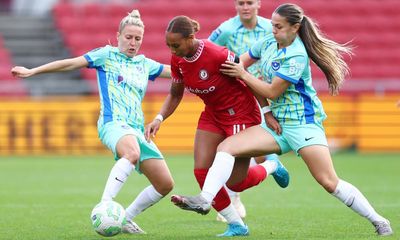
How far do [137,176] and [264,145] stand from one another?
24.9 feet

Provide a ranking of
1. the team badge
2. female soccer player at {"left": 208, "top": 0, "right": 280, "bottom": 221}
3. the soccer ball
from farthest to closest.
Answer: female soccer player at {"left": 208, "top": 0, "right": 280, "bottom": 221}, the team badge, the soccer ball

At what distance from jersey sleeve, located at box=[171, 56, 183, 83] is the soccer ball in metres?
1.34

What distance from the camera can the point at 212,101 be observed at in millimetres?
7426

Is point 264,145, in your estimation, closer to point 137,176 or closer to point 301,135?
point 301,135

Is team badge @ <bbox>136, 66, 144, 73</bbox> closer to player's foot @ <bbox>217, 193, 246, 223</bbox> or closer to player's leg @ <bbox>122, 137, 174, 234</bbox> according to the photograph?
player's leg @ <bbox>122, 137, 174, 234</bbox>

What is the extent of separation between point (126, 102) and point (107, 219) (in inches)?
48.8

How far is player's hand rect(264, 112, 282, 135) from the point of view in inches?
281

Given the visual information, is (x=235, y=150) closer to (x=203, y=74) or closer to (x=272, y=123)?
(x=272, y=123)

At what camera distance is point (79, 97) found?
18578mm

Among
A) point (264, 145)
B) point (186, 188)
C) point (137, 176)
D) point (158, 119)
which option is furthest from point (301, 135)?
point (137, 176)

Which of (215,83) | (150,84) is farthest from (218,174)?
(150,84)

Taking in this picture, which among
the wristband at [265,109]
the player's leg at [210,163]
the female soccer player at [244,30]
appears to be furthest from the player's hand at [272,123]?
the female soccer player at [244,30]

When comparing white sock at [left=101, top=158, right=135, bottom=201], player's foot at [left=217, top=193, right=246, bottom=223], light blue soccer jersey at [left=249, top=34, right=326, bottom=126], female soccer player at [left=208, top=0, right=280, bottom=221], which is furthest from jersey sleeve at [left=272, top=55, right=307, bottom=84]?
female soccer player at [left=208, top=0, right=280, bottom=221]

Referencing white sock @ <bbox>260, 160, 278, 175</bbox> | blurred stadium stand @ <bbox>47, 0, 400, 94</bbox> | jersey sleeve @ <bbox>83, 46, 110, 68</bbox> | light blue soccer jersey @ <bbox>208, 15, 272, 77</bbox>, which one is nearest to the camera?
jersey sleeve @ <bbox>83, 46, 110, 68</bbox>
